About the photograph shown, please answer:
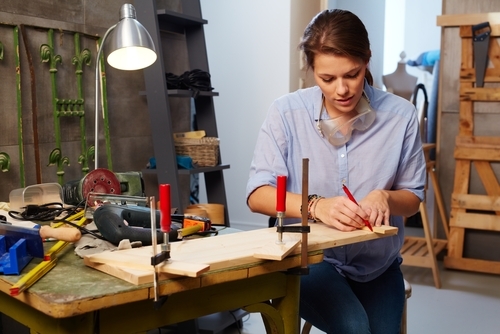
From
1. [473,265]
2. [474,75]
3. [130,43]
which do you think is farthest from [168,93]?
[473,265]

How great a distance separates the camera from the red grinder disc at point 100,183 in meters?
2.06

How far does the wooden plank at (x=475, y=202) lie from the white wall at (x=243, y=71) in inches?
57.6

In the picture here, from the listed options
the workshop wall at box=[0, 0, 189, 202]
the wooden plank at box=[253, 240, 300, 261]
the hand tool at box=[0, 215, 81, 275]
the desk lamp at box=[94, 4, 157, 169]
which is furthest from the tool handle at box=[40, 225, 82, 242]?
the workshop wall at box=[0, 0, 189, 202]

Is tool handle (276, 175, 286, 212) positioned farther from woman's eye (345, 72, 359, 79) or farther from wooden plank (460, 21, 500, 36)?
wooden plank (460, 21, 500, 36)

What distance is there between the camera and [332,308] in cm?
164

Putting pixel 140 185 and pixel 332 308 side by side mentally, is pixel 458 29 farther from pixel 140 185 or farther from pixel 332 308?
pixel 332 308

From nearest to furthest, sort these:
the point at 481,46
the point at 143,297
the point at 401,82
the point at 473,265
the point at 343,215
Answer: the point at 143,297 < the point at 343,215 < the point at 481,46 < the point at 473,265 < the point at 401,82

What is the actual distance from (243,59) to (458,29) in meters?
1.61

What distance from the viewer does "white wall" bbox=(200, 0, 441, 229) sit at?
15.2 feet

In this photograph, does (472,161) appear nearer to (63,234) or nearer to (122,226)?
(122,226)

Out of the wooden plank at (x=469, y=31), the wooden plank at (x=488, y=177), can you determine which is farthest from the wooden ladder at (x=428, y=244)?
the wooden plank at (x=469, y=31)

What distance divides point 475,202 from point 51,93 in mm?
2826

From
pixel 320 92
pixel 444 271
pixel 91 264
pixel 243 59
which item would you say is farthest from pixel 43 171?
pixel 444 271

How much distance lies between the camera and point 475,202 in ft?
13.6
